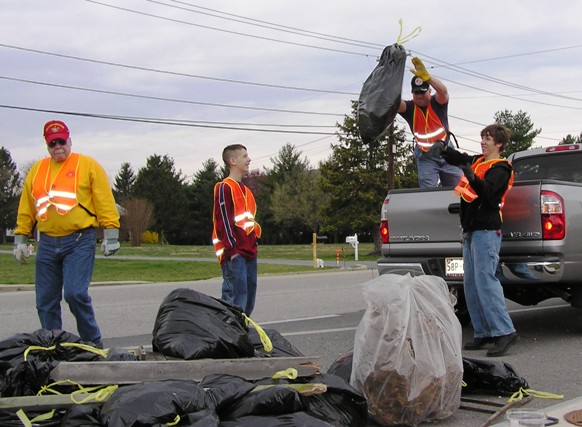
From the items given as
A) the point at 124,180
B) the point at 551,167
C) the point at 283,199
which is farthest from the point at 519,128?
the point at 551,167

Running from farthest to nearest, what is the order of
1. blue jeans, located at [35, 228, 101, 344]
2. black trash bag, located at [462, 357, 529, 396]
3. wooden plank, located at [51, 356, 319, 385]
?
blue jeans, located at [35, 228, 101, 344]
black trash bag, located at [462, 357, 529, 396]
wooden plank, located at [51, 356, 319, 385]

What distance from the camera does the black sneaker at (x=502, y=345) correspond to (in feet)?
20.4

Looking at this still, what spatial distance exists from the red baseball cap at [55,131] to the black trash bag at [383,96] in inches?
112

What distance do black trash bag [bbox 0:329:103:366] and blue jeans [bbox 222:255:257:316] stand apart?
2.41m

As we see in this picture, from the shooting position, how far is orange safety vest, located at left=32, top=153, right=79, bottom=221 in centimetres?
577

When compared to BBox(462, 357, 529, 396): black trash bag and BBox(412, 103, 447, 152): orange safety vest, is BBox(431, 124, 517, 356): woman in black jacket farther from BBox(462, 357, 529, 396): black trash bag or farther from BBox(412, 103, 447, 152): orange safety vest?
BBox(412, 103, 447, 152): orange safety vest

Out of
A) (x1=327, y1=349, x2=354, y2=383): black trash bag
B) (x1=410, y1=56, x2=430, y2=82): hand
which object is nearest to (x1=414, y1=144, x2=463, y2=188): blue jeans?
(x1=410, y1=56, x2=430, y2=82): hand

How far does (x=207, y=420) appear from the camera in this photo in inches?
129

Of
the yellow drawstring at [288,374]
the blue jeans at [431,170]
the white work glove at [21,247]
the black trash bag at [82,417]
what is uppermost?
the blue jeans at [431,170]

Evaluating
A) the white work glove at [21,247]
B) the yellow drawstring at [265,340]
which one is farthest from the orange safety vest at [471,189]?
the white work glove at [21,247]

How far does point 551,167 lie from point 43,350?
5835 millimetres

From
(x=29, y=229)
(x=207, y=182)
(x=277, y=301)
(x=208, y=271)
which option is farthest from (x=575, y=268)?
(x=207, y=182)

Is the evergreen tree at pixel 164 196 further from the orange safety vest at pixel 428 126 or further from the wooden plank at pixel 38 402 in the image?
the wooden plank at pixel 38 402

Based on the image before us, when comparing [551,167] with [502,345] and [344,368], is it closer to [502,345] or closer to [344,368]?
[502,345]
